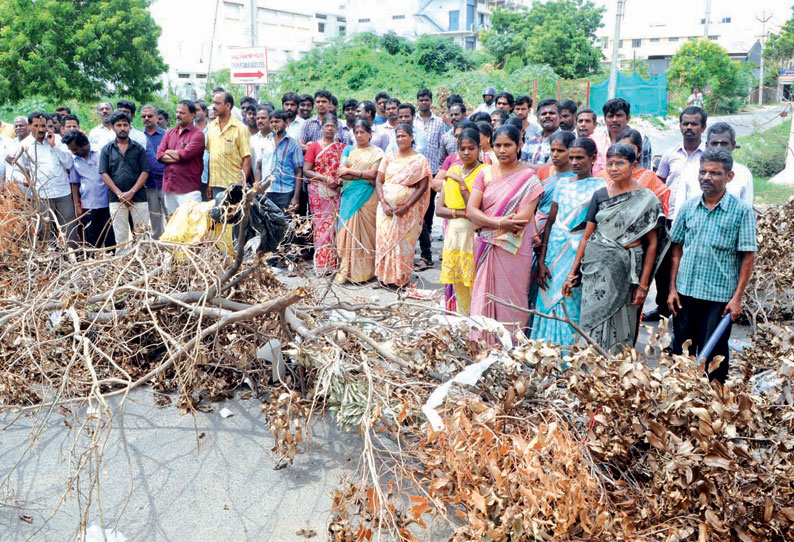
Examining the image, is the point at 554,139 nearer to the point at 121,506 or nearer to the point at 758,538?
the point at 758,538

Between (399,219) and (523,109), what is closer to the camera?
(399,219)

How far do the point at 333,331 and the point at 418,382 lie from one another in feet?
2.65

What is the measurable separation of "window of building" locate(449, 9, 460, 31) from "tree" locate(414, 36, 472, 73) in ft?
79.9

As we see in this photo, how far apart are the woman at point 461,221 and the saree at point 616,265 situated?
45.2 inches

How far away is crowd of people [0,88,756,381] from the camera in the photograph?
160 inches

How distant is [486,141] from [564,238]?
1708mm

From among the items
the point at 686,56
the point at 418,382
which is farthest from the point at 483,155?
the point at 686,56

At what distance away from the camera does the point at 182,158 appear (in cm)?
750

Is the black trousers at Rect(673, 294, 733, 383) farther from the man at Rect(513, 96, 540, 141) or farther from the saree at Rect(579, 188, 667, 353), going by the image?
the man at Rect(513, 96, 540, 141)

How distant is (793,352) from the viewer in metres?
3.08

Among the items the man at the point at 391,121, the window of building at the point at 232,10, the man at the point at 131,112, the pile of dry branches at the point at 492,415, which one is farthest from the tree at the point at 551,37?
the pile of dry branches at the point at 492,415

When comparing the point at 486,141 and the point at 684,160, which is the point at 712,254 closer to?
the point at 684,160

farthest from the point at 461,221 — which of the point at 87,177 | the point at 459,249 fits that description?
the point at 87,177

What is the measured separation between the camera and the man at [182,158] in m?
7.51
